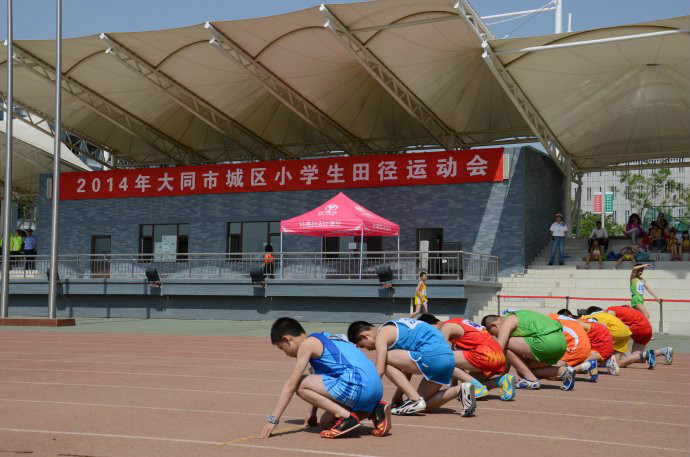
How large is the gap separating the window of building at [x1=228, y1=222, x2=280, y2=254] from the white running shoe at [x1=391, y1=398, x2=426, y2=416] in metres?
26.4

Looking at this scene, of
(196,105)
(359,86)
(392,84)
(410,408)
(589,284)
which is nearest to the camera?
(410,408)

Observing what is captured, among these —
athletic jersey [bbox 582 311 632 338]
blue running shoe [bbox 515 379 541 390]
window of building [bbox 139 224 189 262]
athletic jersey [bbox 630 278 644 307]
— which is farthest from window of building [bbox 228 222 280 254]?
blue running shoe [bbox 515 379 541 390]

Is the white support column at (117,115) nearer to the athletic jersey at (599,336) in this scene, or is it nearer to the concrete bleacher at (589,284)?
the concrete bleacher at (589,284)

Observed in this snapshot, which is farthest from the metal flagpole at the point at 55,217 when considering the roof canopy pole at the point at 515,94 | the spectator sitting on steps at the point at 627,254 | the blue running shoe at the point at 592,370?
the spectator sitting on steps at the point at 627,254

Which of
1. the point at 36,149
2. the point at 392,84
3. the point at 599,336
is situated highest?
the point at 392,84

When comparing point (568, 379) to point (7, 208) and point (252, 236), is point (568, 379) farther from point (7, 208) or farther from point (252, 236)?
point (252, 236)

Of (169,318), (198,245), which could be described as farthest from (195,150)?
(169,318)

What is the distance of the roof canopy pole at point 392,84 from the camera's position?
86.6ft

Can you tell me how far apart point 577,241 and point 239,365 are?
22.2m

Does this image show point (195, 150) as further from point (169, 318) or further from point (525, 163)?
point (525, 163)

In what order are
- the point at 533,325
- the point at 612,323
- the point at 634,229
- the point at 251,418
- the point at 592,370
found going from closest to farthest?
the point at 251,418 < the point at 533,325 < the point at 592,370 < the point at 612,323 < the point at 634,229

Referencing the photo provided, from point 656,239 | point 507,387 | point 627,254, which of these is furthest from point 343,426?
point 656,239

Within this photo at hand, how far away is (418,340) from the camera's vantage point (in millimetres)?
8289

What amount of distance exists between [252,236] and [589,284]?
14310mm
